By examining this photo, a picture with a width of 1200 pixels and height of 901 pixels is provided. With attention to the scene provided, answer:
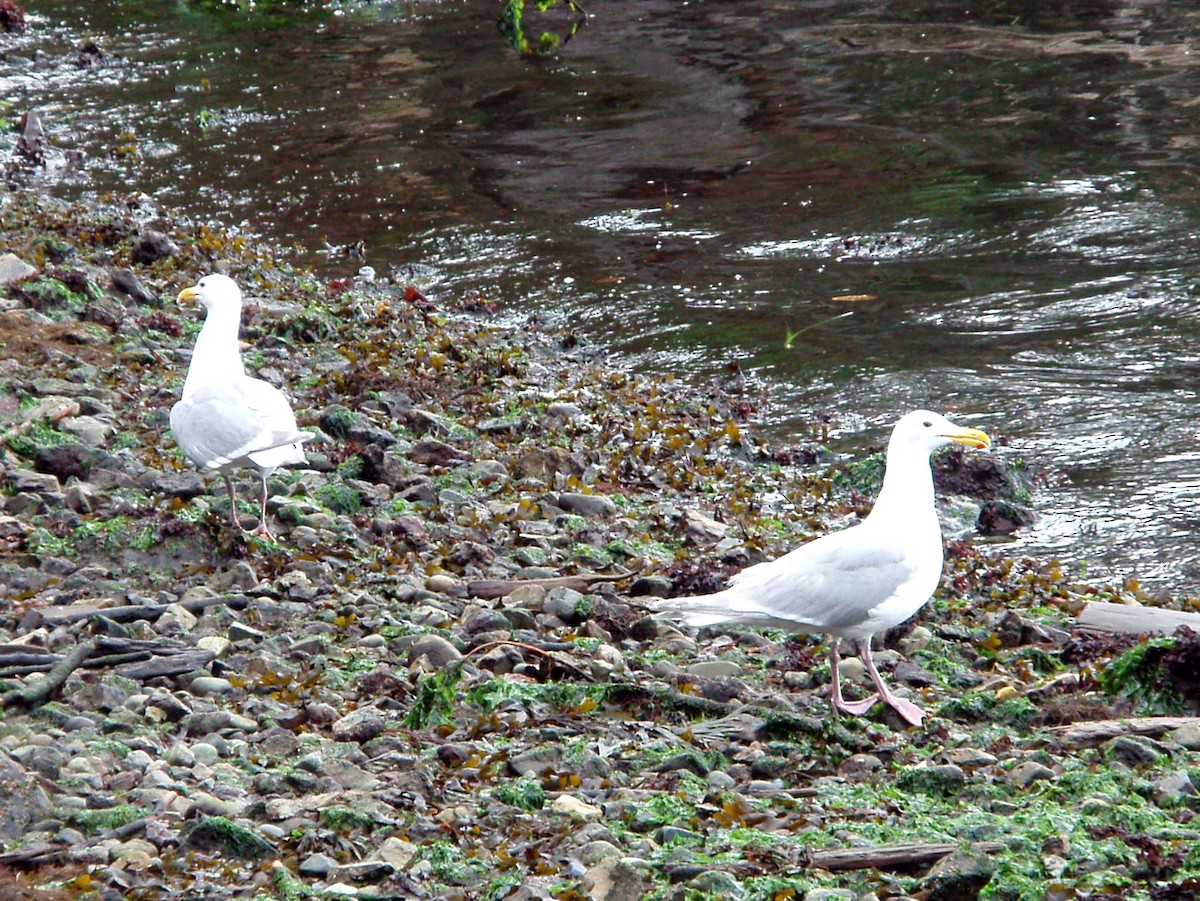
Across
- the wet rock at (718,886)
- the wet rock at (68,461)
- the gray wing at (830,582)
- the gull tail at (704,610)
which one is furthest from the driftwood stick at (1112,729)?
the wet rock at (68,461)

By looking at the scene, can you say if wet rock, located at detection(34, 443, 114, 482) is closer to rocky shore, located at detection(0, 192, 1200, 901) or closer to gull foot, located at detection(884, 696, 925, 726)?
rocky shore, located at detection(0, 192, 1200, 901)

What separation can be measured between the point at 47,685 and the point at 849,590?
3.32m

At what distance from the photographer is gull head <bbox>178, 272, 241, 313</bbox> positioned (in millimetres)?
9305

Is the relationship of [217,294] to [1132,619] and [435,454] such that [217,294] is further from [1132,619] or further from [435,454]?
[1132,619]

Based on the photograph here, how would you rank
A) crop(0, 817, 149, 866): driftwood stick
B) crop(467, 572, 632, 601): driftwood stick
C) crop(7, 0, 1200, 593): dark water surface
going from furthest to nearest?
crop(7, 0, 1200, 593): dark water surface
crop(467, 572, 632, 601): driftwood stick
crop(0, 817, 149, 866): driftwood stick

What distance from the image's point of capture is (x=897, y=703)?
6.28m

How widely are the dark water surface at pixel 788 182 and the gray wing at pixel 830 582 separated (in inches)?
116

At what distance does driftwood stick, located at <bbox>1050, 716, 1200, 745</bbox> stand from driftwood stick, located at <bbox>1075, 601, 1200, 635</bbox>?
1.29m

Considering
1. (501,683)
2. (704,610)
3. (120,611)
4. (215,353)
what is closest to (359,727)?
(501,683)

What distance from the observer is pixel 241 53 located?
27.6 m

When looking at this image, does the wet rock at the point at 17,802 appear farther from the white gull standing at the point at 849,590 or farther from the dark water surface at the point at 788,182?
the dark water surface at the point at 788,182

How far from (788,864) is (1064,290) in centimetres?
1010

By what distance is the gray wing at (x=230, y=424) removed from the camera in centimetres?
783

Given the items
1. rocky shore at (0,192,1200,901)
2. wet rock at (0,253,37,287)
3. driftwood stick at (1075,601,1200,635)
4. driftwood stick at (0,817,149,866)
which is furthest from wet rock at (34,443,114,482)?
driftwood stick at (1075,601,1200,635)
